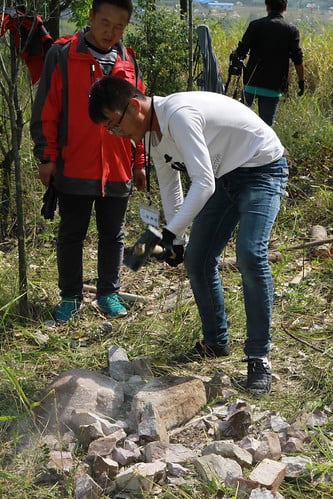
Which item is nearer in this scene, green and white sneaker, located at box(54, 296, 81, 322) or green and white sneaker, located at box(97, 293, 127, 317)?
green and white sneaker, located at box(54, 296, 81, 322)

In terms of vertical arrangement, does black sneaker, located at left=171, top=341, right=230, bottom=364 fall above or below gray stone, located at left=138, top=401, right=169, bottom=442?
below

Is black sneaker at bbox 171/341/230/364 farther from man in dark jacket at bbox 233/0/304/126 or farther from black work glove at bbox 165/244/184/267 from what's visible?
man in dark jacket at bbox 233/0/304/126

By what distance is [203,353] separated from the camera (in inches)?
154

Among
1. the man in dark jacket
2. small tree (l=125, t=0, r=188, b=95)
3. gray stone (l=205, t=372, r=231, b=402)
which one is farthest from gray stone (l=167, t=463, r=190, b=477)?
small tree (l=125, t=0, r=188, b=95)

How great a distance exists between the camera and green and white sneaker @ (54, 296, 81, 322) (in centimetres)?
432

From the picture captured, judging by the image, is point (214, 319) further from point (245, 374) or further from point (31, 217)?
point (31, 217)

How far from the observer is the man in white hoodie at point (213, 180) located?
3.06 m

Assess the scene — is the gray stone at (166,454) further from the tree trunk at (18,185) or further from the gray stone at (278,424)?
the tree trunk at (18,185)

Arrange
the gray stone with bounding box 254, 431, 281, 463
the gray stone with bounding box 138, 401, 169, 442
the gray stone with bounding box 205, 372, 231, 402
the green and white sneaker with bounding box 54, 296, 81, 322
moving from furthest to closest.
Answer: the green and white sneaker with bounding box 54, 296, 81, 322, the gray stone with bounding box 205, 372, 231, 402, the gray stone with bounding box 138, 401, 169, 442, the gray stone with bounding box 254, 431, 281, 463

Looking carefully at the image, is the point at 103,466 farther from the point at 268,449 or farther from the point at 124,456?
the point at 268,449

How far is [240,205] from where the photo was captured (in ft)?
11.3

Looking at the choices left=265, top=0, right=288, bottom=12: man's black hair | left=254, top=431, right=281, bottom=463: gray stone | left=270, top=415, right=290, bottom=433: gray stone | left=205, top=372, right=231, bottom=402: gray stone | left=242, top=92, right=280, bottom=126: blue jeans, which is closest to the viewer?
left=254, top=431, right=281, bottom=463: gray stone

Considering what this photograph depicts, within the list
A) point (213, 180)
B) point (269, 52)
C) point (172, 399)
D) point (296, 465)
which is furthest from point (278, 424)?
point (269, 52)

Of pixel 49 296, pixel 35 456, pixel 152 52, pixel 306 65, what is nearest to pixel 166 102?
pixel 35 456
